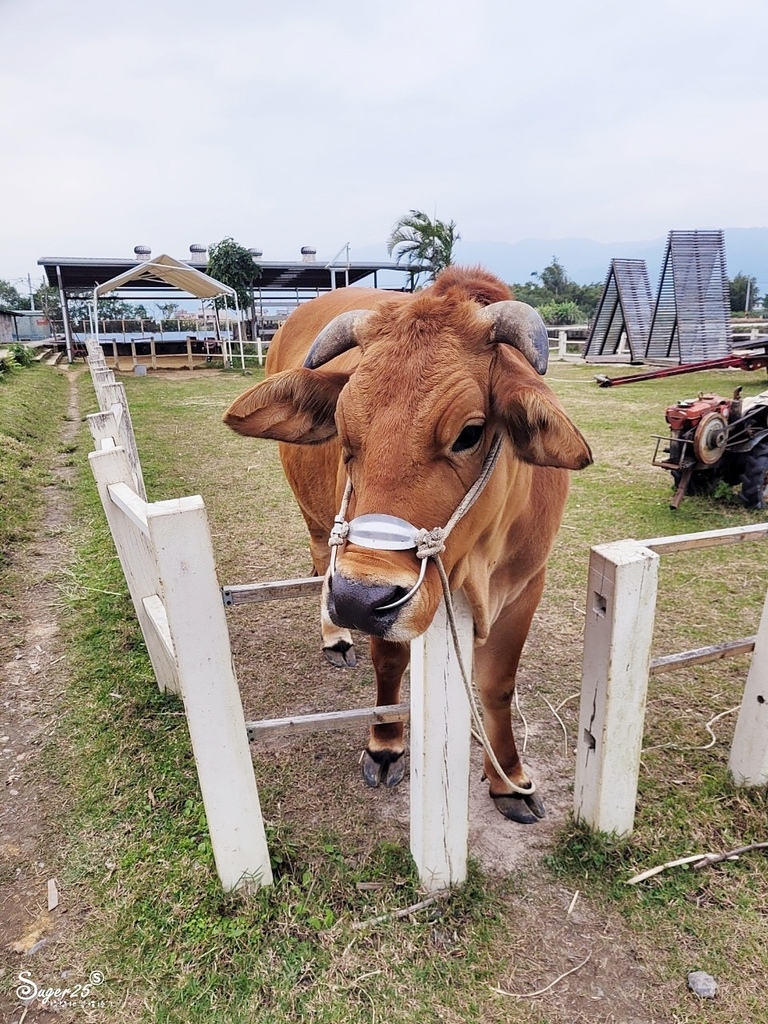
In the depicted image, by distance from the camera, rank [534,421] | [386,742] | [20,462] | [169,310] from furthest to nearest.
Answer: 1. [169,310]
2. [20,462]
3. [386,742]
4. [534,421]

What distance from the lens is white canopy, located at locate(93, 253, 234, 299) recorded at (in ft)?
67.8

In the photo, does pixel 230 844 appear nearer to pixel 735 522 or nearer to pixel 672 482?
pixel 735 522

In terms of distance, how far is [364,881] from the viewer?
8.16 feet

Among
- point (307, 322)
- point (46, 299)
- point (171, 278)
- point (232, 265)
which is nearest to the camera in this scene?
point (307, 322)

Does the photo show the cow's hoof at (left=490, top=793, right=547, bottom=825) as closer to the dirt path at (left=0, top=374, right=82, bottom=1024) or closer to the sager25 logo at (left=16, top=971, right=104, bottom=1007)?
the sager25 logo at (left=16, top=971, right=104, bottom=1007)

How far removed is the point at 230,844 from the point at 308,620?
7.86 ft

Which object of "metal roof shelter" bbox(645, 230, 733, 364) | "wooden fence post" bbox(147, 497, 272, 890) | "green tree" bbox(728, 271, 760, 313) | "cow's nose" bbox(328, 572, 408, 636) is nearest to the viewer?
"cow's nose" bbox(328, 572, 408, 636)

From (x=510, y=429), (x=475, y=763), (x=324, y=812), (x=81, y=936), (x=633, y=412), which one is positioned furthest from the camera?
(x=633, y=412)

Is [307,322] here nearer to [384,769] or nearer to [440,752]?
[384,769]

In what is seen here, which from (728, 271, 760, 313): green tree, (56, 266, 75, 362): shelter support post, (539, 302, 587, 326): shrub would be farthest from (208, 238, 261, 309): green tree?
(728, 271, 760, 313): green tree

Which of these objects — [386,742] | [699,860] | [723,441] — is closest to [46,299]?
[723,441]

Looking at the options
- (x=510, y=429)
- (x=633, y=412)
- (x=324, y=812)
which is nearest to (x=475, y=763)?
(x=324, y=812)

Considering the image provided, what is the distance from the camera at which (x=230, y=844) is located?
7.72 feet

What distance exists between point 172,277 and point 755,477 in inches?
831
